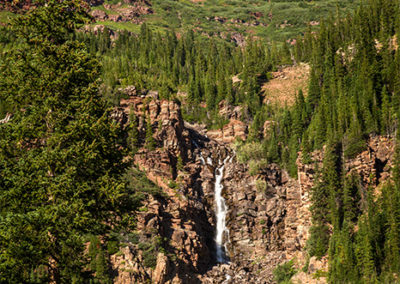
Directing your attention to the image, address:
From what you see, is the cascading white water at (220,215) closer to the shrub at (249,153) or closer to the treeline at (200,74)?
the shrub at (249,153)

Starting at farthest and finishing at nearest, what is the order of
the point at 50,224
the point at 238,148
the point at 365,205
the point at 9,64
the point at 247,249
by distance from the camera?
the point at 238,148 → the point at 247,249 → the point at 365,205 → the point at 9,64 → the point at 50,224

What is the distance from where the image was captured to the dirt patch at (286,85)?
162375 mm

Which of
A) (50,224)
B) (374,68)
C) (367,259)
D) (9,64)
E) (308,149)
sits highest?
(9,64)

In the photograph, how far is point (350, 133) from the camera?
371 ft

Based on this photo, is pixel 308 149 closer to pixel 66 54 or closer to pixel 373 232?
pixel 373 232

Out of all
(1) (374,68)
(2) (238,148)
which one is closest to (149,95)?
(2) (238,148)

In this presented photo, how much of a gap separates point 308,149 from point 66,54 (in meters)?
102

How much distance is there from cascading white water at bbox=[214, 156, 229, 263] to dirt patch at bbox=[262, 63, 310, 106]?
4265cm

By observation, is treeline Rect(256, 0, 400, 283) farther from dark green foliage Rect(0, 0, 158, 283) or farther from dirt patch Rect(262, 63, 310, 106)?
dark green foliage Rect(0, 0, 158, 283)

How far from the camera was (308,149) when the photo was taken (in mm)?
121250

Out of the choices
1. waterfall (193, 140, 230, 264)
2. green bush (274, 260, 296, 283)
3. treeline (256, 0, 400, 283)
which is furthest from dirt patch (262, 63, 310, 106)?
green bush (274, 260, 296, 283)

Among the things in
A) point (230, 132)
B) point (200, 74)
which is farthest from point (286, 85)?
point (200, 74)

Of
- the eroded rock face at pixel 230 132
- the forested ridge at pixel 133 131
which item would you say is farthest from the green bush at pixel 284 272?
the eroded rock face at pixel 230 132

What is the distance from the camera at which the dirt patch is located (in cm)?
16238
